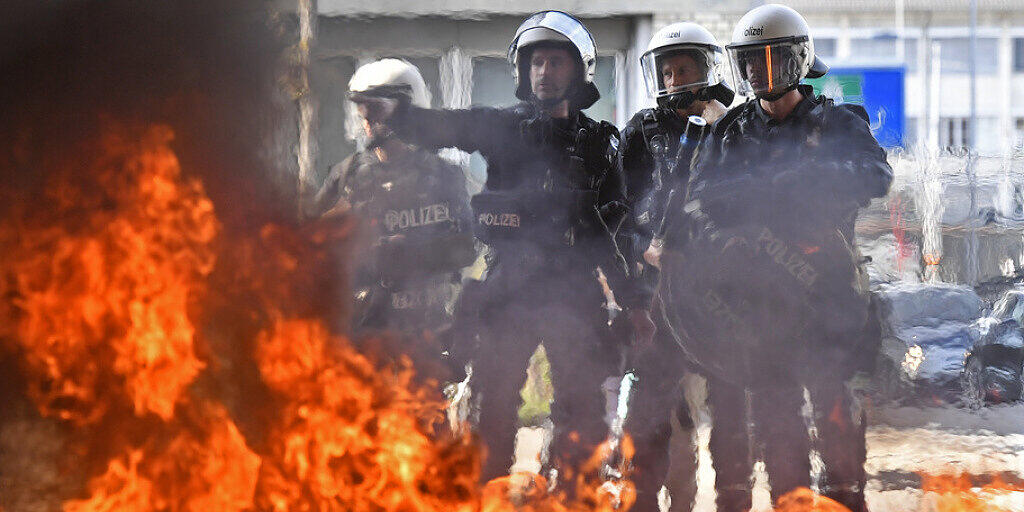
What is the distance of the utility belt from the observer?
4.08 meters

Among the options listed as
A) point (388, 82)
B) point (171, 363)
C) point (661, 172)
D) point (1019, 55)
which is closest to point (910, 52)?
point (1019, 55)

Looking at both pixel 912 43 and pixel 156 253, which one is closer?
pixel 156 253

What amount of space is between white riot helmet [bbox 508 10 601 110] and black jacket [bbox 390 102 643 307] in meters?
0.10

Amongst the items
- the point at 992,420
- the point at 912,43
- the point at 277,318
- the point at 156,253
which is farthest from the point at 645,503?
the point at 912,43

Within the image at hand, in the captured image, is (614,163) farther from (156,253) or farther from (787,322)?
(156,253)

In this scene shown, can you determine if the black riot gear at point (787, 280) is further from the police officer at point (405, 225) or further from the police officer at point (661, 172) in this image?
the police officer at point (405, 225)

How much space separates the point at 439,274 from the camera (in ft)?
14.8

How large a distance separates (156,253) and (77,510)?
0.83 metres

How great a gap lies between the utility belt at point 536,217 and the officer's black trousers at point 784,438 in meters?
0.75

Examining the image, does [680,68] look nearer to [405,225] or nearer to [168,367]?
[405,225]

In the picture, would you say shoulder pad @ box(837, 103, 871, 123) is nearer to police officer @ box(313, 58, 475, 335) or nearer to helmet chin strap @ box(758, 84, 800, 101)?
helmet chin strap @ box(758, 84, 800, 101)

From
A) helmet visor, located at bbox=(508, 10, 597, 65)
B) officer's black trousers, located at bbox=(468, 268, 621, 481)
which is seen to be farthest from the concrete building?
officer's black trousers, located at bbox=(468, 268, 621, 481)

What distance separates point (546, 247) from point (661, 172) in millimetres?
528

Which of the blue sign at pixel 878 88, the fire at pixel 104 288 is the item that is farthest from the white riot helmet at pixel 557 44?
the blue sign at pixel 878 88
